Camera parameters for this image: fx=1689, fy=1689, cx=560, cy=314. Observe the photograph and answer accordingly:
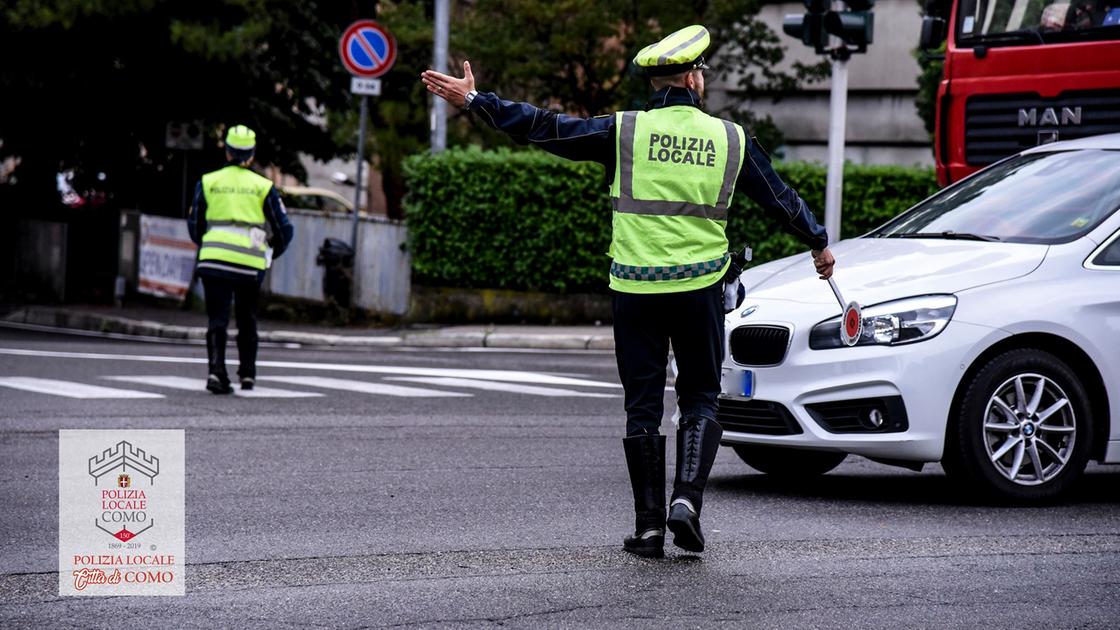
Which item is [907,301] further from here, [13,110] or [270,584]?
[13,110]

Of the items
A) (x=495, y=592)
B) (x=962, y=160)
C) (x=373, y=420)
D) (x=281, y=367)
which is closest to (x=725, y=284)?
(x=495, y=592)

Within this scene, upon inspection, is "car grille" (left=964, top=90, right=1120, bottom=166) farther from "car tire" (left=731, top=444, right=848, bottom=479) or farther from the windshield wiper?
"car tire" (left=731, top=444, right=848, bottom=479)

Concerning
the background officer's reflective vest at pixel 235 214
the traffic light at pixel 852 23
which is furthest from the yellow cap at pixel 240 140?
the traffic light at pixel 852 23

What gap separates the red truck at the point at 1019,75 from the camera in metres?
12.7

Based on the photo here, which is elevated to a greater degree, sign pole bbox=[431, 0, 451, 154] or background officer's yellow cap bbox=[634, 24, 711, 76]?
sign pole bbox=[431, 0, 451, 154]

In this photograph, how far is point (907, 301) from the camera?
722cm

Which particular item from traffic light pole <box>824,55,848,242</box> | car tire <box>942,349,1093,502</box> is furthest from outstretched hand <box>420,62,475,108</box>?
traffic light pole <box>824,55,848,242</box>

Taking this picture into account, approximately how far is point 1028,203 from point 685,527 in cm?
309

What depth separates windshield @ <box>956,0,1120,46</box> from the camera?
12719 mm

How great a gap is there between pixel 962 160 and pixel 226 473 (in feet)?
25.0

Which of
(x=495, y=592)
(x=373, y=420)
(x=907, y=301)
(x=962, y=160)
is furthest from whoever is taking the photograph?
(x=962, y=160)

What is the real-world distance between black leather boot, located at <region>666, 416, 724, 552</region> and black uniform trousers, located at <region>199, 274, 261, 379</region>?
6.29m

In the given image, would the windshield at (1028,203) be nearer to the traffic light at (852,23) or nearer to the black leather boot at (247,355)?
the black leather boot at (247,355)

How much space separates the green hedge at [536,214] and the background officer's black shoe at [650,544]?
44.3 feet
